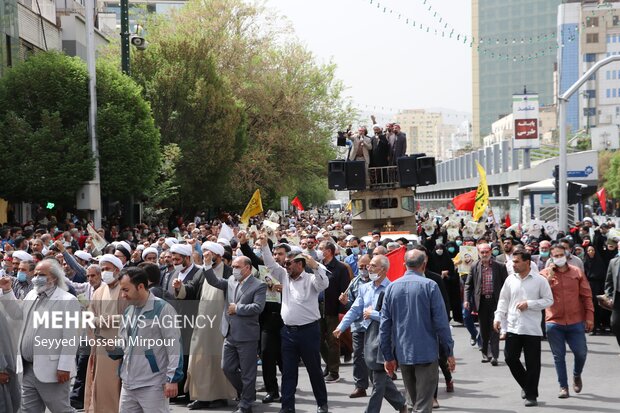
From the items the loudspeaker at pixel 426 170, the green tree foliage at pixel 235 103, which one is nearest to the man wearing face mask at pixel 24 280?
the loudspeaker at pixel 426 170

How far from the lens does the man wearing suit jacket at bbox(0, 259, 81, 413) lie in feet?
27.3

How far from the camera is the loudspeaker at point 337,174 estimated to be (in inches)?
909

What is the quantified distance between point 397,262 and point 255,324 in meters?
2.83

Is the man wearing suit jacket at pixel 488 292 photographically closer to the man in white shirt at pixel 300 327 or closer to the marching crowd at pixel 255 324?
the marching crowd at pixel 255 324

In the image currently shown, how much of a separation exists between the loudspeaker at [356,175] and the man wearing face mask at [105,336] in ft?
46.3

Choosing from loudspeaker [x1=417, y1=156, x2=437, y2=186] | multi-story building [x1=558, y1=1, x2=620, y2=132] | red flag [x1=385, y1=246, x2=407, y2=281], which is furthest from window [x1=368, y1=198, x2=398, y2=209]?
multi-story building [x1=558, y1=1, x2=620, y2=132]

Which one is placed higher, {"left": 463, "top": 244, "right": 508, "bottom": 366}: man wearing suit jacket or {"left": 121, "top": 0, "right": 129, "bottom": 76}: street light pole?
{"left": 121, "top": 0, "right": 129, "bottom": 76}: street light pole

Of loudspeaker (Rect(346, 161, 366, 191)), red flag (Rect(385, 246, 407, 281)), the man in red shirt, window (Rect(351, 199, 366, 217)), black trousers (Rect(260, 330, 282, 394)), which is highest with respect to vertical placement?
loudspeaker (Rect(346, 161, 366, 191))

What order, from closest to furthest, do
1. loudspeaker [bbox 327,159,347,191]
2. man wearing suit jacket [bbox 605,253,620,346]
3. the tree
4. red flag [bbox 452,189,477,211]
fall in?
man wearing suit jacket [bbox 605,253,620,346]
loudspeaker [bbox 327,159,347,191]
the tree
red flag [bbox 452,189,477,211]

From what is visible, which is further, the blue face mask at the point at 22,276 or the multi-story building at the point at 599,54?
the multi-story building at the point at 599,54

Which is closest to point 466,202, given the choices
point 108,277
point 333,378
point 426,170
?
point 426,170

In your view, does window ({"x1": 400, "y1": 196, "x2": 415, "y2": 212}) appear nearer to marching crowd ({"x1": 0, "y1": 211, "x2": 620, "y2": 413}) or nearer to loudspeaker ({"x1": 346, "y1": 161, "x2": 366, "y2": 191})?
loudspeaker ({"x1": 346, "y1": 161, "x2": 366, "y2": 191})

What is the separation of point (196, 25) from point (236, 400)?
36391 mm

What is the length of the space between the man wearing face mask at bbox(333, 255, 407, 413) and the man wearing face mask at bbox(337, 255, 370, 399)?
4.9 inches
